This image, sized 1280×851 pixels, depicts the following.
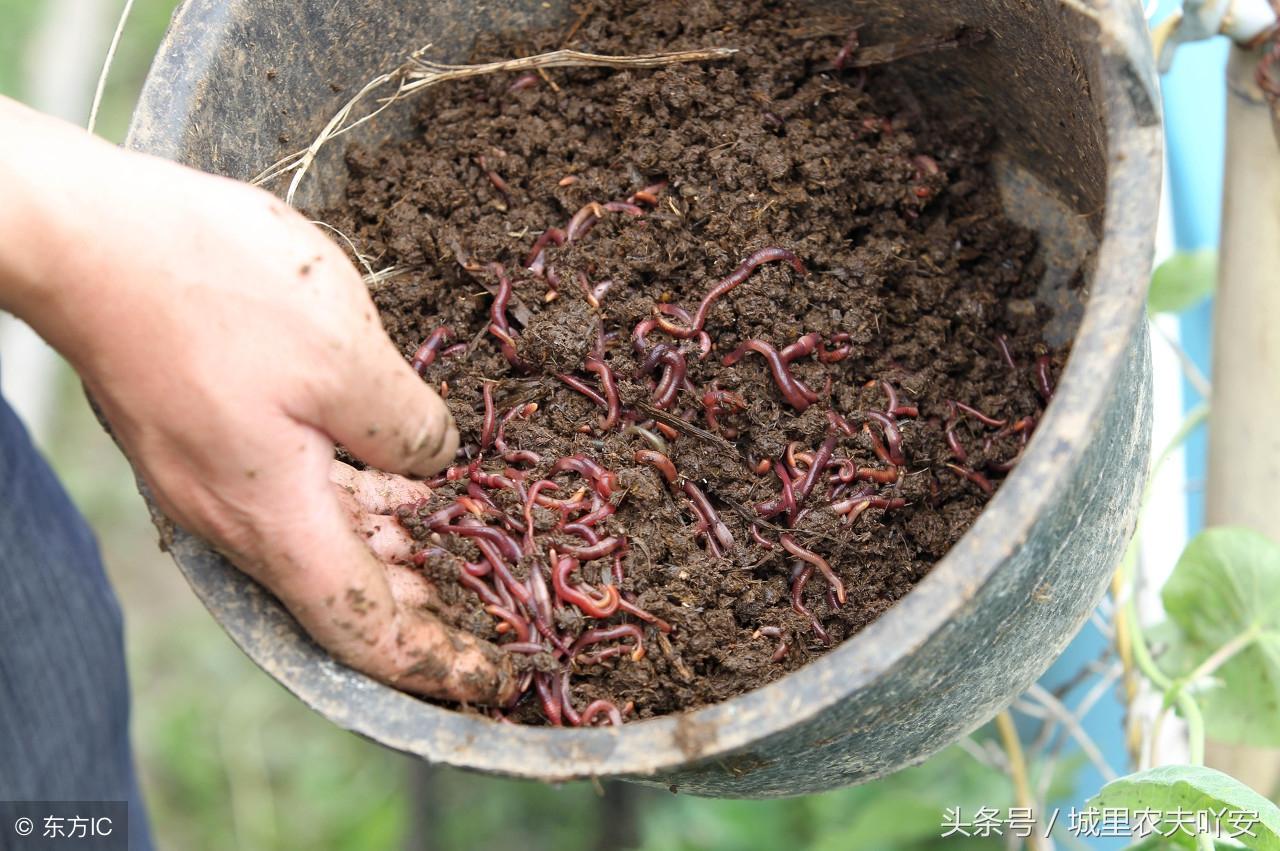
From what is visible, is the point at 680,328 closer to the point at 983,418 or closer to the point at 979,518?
the point at 983,418

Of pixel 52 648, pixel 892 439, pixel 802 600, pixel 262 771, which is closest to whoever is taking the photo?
pixel 802 600

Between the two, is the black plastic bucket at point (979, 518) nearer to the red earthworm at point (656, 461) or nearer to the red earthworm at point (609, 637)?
the red earthworm at point (609, 637)

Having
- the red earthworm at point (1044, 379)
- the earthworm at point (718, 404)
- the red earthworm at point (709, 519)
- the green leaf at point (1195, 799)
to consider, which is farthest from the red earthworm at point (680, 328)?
the green leaf at point (1195, 799)

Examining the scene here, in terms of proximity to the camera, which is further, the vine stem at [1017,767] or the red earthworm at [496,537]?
the vine stem at [1017,767]

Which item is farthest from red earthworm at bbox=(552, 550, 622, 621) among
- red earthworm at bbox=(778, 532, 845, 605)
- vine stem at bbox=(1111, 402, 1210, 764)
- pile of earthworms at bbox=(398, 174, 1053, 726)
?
vine stem at bbox=(1111, 402, 1210, 764)

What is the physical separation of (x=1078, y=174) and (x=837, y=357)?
0.69 m

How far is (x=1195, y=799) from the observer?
224 centimetres

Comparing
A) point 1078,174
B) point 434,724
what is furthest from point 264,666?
point 1078,174

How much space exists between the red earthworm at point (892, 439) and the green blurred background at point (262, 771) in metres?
1.41

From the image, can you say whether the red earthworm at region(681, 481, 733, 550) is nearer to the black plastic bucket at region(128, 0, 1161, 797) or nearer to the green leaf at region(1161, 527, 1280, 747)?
the black plastic bucket at region(128, 0, 1161, 797)

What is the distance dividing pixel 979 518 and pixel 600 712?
93 centimetres

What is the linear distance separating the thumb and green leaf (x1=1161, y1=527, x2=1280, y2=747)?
79.5 inches

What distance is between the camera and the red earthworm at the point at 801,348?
103 inches

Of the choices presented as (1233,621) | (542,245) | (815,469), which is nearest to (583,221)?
(542,245)
